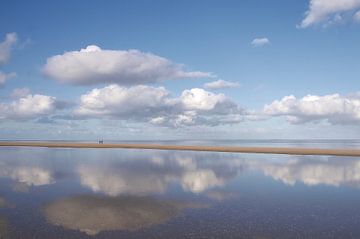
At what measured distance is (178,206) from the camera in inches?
798

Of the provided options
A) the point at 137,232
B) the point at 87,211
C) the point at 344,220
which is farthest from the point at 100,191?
the point at 344,220

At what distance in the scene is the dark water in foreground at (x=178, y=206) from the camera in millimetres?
15281

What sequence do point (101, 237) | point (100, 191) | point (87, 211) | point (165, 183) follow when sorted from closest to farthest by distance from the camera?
1. point (101, 237)
2. point (87, 211)
3. point (100, 191)
4. point (165, 183)

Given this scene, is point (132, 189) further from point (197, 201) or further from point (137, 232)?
point (137, 232)

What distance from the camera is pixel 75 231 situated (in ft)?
49.7

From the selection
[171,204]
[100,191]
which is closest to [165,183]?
[100,191]

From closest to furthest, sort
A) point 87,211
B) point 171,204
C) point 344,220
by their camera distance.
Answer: point 344,220 < point 87,211 < point 171,204

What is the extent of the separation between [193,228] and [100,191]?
12.0m

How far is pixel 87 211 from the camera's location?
62.3 feet

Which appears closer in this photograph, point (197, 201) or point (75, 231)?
point (75, 231)

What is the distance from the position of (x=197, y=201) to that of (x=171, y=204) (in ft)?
6.84

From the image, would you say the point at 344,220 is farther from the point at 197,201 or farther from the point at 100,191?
the point at 100,191

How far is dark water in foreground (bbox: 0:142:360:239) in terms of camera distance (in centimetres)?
1528

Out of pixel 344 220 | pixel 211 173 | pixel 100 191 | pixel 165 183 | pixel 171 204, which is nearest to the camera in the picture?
pixel 344 220
